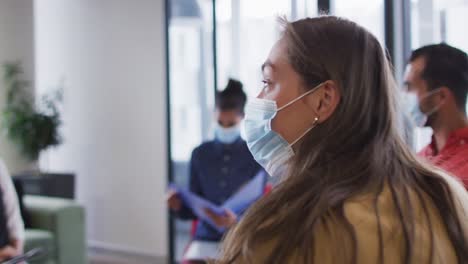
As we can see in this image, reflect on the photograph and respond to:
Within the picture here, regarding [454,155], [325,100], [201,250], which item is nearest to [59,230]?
[201,250]

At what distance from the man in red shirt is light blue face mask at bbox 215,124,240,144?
1.13m

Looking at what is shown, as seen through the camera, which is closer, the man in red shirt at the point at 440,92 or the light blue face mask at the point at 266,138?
the light blue face mask at the point at 266,138

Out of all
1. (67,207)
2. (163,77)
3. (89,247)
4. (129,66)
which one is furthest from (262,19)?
(89,247)

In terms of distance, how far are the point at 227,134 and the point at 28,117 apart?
324cm

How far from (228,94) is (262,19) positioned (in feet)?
5.08

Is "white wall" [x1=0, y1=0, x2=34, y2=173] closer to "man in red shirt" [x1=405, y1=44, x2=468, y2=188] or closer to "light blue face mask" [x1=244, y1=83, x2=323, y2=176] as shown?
"man in red shirt" [x1=405, y1=44, x2=468, y2=188]

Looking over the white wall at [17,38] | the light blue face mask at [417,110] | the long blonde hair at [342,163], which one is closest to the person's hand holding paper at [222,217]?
the light blue face mask at [417,110]

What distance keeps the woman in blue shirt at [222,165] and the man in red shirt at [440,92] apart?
1.04 m

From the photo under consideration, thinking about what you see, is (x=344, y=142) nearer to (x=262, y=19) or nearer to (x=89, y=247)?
(x=262, y=19)

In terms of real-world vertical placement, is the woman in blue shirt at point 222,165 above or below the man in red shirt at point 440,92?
below

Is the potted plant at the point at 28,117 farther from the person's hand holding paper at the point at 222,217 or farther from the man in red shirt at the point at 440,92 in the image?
the man in red shirt at the point at 440,92

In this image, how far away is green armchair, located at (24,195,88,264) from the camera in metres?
4.22

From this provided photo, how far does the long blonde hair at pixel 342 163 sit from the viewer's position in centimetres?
84

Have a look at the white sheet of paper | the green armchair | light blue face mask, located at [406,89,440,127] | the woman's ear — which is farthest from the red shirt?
the green armchair
